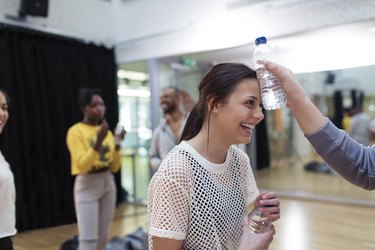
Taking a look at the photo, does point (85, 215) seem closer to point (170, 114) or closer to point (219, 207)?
point (170, 114)

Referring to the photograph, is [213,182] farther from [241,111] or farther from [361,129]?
[361,129]

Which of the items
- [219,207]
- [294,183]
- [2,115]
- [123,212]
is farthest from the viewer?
[294,183]

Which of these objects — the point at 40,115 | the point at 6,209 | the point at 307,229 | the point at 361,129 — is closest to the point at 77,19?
the point at 40,115

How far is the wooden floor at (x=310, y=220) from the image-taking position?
142 inches

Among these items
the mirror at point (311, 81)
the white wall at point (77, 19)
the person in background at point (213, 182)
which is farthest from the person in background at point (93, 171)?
the white wall at point (77, 19)

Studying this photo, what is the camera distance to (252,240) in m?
1.14

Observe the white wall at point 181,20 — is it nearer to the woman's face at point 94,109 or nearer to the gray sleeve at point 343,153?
the woman's face at point 94,109

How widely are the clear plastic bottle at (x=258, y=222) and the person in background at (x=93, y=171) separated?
1.72 metres

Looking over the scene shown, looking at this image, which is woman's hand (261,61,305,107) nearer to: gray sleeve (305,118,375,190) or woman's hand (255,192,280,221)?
gray sleeve (305,118,375,190)

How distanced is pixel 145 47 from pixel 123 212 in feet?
8.17

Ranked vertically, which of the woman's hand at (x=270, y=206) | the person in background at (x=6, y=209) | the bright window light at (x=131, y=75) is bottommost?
the person in background at (x=6, y=209)

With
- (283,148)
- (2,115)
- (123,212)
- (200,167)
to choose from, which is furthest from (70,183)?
A: (283,148)

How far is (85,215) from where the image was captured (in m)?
2.60

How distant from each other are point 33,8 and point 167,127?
254cm
